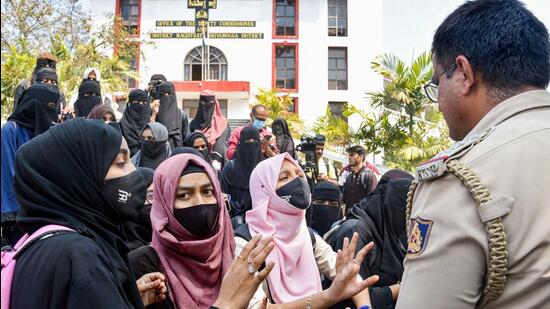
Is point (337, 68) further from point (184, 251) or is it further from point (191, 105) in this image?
point (184, 251)

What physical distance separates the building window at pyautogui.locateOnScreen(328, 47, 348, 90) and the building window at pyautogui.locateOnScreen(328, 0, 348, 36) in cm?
103

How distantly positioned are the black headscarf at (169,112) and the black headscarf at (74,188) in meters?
5.33

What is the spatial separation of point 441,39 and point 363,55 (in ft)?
109

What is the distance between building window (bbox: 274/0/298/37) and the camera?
3477cm

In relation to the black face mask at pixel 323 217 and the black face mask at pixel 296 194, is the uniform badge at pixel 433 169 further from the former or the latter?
the black face mask at pixel 323 217

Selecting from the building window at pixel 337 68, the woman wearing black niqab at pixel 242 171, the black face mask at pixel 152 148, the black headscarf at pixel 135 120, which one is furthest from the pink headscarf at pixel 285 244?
the building window at pixel 337 68

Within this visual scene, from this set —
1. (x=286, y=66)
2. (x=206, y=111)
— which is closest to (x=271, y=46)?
(x=286, y=66)

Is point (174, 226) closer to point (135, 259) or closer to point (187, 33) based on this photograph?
point (135, 259)

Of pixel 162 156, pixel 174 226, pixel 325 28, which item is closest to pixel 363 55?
pixel 325 28

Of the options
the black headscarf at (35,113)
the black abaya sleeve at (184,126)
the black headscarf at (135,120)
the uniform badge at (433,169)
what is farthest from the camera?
the black abaya sleeve at (184,126)

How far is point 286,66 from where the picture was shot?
34.3 meters

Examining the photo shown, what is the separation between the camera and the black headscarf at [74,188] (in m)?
1.82

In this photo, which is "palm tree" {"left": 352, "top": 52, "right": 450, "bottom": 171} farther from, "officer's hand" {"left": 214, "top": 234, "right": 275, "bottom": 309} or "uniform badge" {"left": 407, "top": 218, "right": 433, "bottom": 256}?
"uniform badge" {"left": 407, "top": 218, "right": 433, "bottom": 256}

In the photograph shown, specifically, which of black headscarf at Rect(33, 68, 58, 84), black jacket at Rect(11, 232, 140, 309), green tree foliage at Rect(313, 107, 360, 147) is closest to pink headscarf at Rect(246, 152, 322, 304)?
black jacket at Rect(11, 232, 140, 309)
